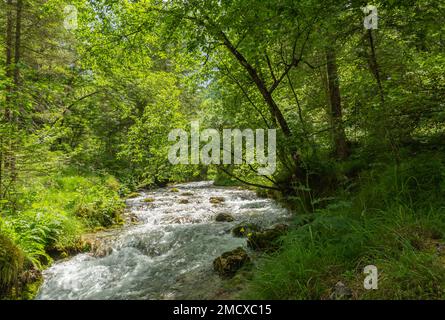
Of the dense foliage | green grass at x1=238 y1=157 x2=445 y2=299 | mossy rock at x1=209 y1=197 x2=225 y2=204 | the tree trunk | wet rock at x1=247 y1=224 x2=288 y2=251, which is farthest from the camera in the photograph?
mossy rock at x1=209 y1=197 x2=225 y2=204

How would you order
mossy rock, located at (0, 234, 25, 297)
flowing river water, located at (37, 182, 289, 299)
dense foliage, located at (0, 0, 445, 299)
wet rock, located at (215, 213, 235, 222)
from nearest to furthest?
dense foliage, located at (0, 0, 445, 299), mossy rock, located at (0, 234, 25, 297), flowing river water, located at (37, 182, 289, 299), wet rock, located at (215, 213, 235, 222)

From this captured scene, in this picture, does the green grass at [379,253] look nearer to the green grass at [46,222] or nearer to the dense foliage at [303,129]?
the dense foliage at [303,129]

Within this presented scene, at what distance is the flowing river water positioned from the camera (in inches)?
182

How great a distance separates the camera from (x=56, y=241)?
Answer: 6.32 metres

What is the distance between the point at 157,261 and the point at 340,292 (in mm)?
4304

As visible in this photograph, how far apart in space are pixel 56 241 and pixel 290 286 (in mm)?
5792

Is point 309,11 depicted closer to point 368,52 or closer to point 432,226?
point 368,52

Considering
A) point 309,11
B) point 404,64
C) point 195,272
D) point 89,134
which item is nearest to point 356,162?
point 404,64

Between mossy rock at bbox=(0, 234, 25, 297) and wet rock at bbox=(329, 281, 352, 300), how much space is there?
4.78 m

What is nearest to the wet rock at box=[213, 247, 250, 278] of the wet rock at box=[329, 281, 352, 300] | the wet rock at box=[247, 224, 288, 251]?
the wet rock at box=[247, 224, 288, 251]

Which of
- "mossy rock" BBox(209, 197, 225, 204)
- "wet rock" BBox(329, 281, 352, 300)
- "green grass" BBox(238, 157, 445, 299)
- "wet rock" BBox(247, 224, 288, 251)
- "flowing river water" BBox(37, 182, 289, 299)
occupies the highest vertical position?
"green grass" BBox(238, 157, 445, 299)

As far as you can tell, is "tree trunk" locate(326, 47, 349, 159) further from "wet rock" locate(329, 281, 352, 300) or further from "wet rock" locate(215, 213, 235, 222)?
"wet rock" locate(329, 281, 352, 300)

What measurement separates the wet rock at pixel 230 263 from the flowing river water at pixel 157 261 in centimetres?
16

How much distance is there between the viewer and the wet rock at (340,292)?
272 centimetres
